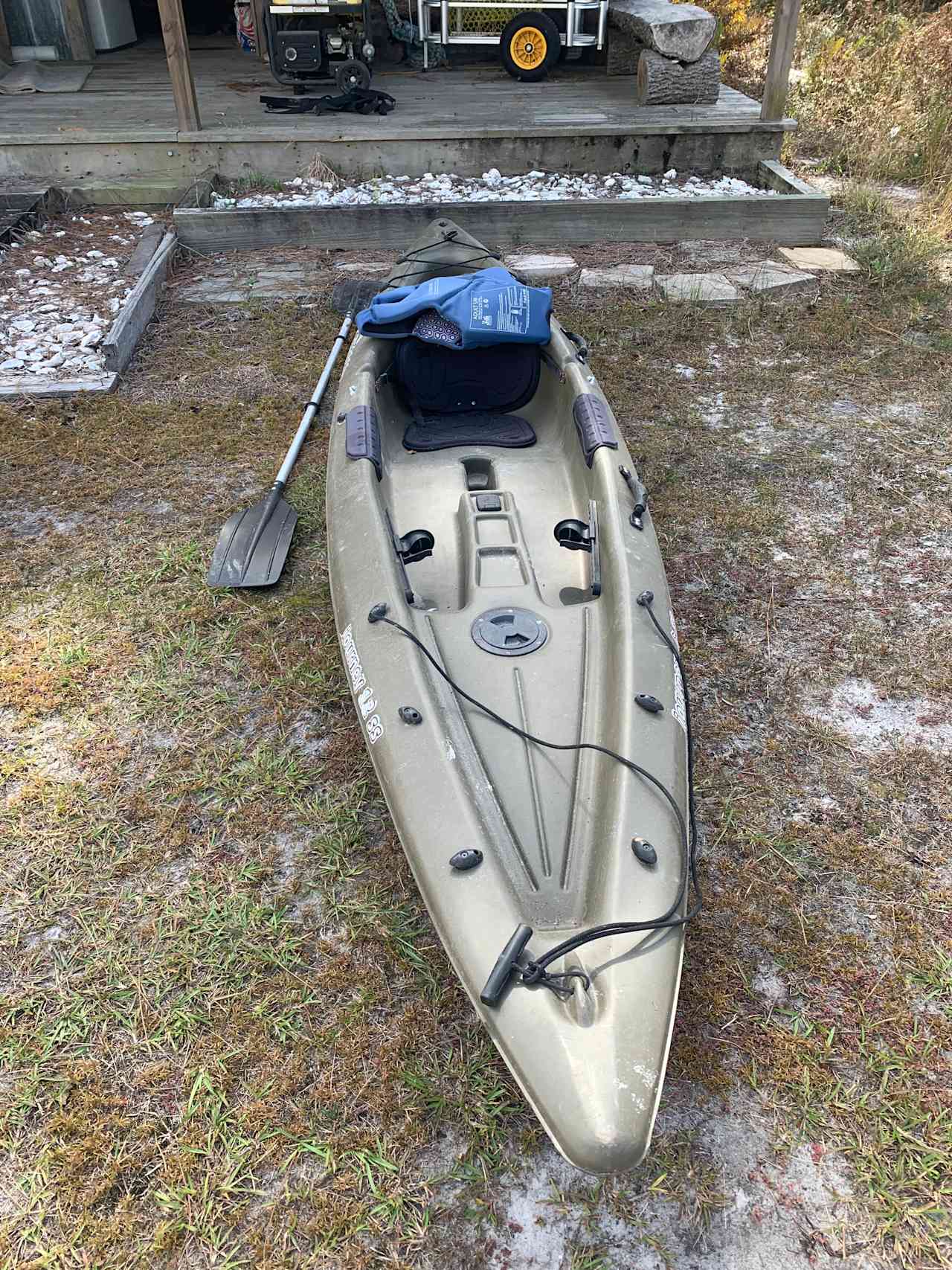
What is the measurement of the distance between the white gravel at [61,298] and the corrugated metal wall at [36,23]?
3.74m

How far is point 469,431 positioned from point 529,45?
6.39m

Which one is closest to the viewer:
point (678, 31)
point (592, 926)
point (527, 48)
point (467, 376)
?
point (592, 926)

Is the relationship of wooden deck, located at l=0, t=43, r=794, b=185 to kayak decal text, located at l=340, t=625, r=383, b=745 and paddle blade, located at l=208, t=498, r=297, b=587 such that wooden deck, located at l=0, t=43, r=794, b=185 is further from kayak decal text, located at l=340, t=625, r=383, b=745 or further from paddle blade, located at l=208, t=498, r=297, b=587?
kayak decal text, located at l=340, t=625, r=383, b=745

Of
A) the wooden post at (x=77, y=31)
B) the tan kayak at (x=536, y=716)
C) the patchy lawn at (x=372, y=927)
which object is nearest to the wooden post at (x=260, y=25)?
the wooden post at (x=77, y=31)

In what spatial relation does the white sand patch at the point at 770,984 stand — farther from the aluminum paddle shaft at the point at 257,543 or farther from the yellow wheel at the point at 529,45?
the yellow wheel at the point at 529,45

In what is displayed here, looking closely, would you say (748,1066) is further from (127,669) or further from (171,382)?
(171,382)

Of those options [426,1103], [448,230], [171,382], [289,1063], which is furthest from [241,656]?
[448,230]

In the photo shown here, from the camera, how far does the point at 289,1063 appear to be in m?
1.87

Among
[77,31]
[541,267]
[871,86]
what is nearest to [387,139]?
[541,267]

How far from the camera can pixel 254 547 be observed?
3305 mm

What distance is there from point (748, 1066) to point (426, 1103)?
28.2 inches

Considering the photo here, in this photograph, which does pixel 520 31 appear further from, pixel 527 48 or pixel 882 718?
pixel 882 718

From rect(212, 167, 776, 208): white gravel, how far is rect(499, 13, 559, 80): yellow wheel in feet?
6.41

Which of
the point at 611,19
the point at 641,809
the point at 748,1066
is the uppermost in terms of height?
the point at 611,19
